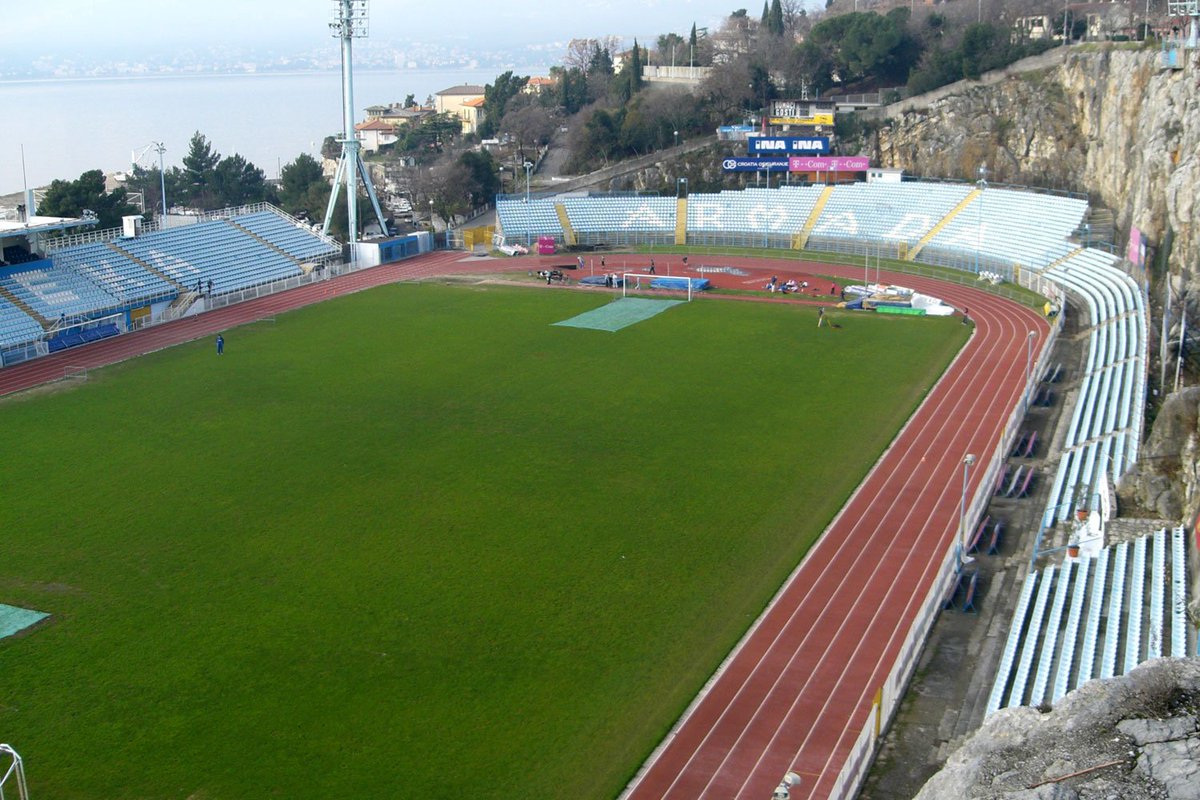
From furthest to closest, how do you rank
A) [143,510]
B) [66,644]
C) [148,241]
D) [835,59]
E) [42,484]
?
[835,59] → [148,241] → [42,484] → [143,510] → [66,644]

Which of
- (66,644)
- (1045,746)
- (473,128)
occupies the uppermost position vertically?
(473,128)

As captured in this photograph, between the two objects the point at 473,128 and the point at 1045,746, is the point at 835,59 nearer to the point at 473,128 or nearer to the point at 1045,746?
the point at 473,128

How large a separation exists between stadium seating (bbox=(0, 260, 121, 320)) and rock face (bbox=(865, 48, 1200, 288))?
43542mm

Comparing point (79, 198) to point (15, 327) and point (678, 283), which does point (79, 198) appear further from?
point (678, 283)

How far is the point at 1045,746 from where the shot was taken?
9.59 m

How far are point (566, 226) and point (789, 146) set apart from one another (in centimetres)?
1683

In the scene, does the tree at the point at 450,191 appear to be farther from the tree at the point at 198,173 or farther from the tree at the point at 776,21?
the tree at the point at 776,21

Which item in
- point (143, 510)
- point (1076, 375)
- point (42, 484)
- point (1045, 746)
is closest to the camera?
point (1045, 746)

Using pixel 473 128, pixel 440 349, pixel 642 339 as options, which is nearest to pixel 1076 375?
pixel 642 339

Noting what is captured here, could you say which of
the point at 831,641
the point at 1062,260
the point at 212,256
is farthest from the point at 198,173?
the point at 831,641

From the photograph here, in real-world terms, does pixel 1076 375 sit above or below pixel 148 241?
below

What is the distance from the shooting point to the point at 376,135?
130000 mm

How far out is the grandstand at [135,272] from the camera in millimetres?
47312

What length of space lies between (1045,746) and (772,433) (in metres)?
24.7
